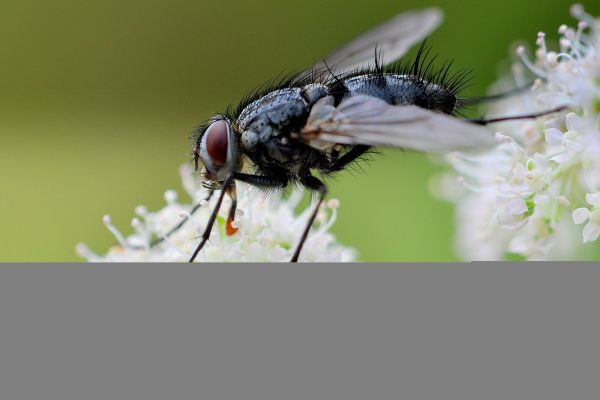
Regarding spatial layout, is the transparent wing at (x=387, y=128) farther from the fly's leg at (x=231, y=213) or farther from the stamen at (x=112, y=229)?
the stamen at (x=112, y=229)

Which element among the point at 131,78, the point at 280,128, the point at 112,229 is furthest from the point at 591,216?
the point at 131,78

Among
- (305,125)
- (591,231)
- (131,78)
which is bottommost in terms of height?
(591,231)

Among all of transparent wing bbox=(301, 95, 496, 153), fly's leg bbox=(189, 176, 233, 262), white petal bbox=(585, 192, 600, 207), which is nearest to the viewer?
transparent wing bbox=(301, 95, 496, 153)

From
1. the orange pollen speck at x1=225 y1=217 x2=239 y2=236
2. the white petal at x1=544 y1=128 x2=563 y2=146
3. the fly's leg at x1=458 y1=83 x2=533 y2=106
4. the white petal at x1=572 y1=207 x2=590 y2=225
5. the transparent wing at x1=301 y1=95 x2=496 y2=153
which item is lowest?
the white petal at x1=572 y1=207 x2=590 y2=225

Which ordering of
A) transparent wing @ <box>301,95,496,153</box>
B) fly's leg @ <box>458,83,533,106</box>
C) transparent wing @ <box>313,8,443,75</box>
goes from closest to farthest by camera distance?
transparent wing @ <box>301,95,496,153</box> → fly's leg @ <box>458,83,533,106</box> → transparent wing @ <box>313,8,443,75</box>

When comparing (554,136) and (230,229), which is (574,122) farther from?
(230,229)

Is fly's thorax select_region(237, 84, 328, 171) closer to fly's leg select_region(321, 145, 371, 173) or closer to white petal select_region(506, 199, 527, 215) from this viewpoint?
fly's leg select_region(321, 145, 371, 173)

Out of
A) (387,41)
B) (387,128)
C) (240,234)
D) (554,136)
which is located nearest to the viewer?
(387,128)

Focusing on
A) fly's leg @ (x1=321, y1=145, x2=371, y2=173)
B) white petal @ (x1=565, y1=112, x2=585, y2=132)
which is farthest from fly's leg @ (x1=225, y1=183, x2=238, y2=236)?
white petal @ (x1=565, y1=112, x2=585, y2=132)
